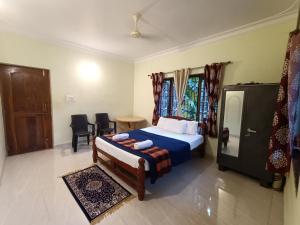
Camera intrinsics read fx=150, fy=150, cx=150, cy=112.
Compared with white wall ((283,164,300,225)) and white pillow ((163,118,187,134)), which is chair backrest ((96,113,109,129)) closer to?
white pillow ((163,118,187,134))

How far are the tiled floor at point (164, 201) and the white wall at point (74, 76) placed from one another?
158 cm

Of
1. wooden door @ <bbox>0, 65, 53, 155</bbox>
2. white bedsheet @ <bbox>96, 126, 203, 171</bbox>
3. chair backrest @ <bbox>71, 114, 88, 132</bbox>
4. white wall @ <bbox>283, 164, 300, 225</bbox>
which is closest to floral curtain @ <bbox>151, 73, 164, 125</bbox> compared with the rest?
white bedsheet @ <bbox>96, 126, 203, 171</bbox>

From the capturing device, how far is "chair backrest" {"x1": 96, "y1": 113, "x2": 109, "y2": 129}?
14.5ft

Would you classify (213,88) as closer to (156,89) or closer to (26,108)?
(156,89)

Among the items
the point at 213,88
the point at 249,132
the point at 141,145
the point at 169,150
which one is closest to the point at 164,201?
the point at 169,150

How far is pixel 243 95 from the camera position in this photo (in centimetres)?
251

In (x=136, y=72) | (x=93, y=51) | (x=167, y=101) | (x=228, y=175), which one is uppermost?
(x=93, y=51)

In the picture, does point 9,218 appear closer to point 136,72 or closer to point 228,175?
point 228,175

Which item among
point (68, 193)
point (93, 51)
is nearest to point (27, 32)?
point (93, 51)

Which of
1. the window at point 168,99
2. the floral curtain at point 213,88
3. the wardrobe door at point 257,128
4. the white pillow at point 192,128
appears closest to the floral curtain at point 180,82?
the window at point 168,99

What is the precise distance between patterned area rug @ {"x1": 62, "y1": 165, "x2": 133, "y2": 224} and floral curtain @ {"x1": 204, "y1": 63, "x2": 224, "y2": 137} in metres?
2.23

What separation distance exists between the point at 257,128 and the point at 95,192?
105 inches

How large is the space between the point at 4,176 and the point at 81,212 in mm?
1739

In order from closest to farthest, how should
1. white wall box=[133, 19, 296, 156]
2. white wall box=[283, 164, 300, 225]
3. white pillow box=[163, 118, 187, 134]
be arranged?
white wall box=[283, 164, 300, 225] < white wall box=[133, 19, 296, 156] < white pillow box=[163, 118, 187, 134]
